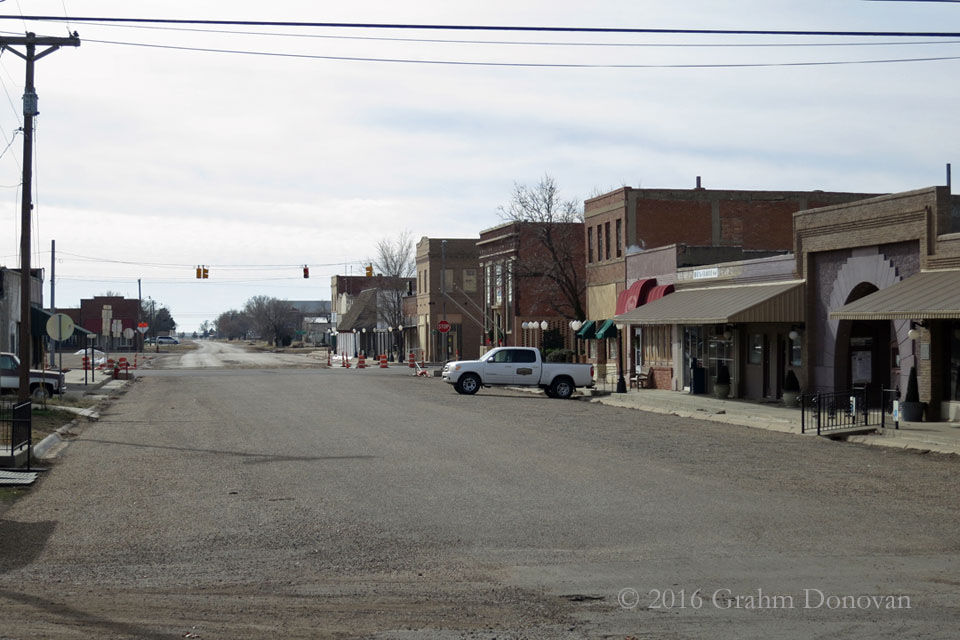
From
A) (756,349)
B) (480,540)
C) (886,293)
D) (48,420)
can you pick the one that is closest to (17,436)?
(48,420)

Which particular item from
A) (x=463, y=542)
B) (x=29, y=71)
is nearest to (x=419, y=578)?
(x=463, y=542)

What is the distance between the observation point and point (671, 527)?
456 inches

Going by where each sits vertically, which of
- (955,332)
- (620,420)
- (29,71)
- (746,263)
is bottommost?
(620,420)

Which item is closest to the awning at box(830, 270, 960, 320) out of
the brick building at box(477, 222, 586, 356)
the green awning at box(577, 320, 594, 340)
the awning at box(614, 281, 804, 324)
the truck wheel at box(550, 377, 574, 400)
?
the awning at box(614, 281, 804, 324)

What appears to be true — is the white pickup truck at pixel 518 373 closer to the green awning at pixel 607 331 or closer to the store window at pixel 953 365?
the green awning at pixel 607 331

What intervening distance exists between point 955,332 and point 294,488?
16.9 metres

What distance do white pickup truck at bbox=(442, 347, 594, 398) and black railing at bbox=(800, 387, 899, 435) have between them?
13.4m

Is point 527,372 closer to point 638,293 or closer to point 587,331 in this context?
point 638,293

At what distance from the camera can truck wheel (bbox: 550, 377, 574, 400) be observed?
39000mm

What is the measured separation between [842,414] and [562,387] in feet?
48.7

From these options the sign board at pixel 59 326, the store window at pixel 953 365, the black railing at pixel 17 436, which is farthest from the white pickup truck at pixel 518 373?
the black railing at pixel 17 436

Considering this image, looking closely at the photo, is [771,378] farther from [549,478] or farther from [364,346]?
[364,346]

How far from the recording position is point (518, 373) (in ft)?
128

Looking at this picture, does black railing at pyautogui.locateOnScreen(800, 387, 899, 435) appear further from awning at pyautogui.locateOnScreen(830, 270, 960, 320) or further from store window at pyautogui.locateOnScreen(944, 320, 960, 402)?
awning at pyautogui.locateOnScreen(830, 270, 960, 320)
